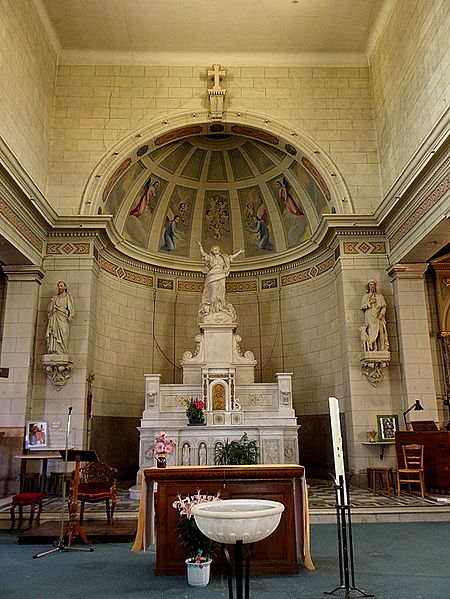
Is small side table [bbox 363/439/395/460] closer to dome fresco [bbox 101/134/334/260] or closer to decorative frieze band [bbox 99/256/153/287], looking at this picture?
dome fresco [bbox 101/134/334/260]

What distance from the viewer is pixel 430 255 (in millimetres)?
10938

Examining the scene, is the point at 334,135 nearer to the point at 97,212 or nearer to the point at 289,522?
the point at 97,212

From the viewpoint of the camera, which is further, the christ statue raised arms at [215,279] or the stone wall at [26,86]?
the christ statue raised arms at [215,279]

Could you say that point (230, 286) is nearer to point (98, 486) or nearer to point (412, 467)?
point (412, 467)

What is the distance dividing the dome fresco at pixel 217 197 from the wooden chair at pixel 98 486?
7.00 m

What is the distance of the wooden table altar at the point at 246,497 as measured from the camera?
17.1 feet

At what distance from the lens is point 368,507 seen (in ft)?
26.7

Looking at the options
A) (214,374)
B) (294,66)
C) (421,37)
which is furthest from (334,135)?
(214,374)

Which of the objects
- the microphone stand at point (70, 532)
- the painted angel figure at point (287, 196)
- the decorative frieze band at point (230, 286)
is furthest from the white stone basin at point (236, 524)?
the decorative frieze band at point (230, 286)

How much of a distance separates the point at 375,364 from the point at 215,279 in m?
3.95

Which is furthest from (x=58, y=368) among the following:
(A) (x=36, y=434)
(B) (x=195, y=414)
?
(B) (x=195, y=414)

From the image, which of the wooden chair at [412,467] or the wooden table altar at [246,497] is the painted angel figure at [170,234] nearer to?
the wooden chair at [412,467]

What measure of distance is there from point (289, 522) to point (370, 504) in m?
3.63

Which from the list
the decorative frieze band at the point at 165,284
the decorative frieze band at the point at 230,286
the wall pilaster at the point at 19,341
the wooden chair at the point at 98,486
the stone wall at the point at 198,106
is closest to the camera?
the wooden chair at the point at 98,486
